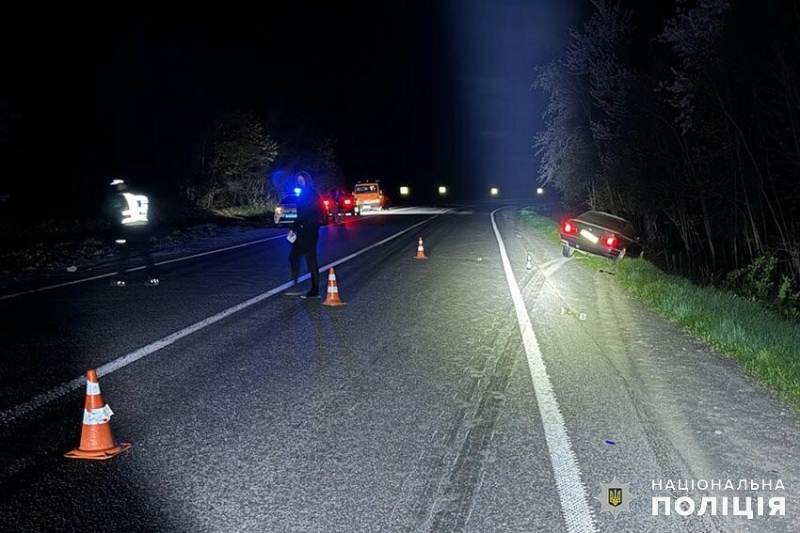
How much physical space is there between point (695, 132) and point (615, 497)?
59.9ft

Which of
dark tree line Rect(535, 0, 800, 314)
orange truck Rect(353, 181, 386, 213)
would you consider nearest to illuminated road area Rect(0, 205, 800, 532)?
dark tree line Rect(535, 0, 800, 314)

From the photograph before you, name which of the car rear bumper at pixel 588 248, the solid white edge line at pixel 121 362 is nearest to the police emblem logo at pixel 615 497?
the solid white edge line at pixel 121 362

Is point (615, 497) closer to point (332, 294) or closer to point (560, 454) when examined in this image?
point (560, 454)

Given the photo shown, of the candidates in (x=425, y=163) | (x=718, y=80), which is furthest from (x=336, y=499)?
(x=425, y=163)

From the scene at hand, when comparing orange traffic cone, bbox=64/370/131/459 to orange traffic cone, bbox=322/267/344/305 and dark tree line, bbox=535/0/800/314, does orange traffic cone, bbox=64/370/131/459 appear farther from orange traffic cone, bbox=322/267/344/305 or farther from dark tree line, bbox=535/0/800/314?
dark tree line, bbox=535/0/800/314

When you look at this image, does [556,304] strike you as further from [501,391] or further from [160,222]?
[160,222]

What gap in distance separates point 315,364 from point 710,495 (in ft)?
12.6

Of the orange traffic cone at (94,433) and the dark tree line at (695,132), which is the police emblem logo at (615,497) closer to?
the orange traffic cone at (94,433)

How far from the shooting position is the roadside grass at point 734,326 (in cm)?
616

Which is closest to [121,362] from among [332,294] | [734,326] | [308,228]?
[332,294]

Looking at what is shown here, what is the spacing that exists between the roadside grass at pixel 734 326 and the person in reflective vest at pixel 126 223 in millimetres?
8614

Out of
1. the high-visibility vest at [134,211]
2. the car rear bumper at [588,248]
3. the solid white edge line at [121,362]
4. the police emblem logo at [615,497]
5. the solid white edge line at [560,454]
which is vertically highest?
the high-visibility vest at [134,211]

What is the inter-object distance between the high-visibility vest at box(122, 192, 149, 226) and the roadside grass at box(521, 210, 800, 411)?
8882 millimetres

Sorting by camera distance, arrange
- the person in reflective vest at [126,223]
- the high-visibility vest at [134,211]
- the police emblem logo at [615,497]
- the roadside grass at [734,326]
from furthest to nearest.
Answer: the high-visibility vest at [134,211] → the person in reflective vest at [126,223] → the roadside grass at [734,326] → the police emblem logo at [615,497]
